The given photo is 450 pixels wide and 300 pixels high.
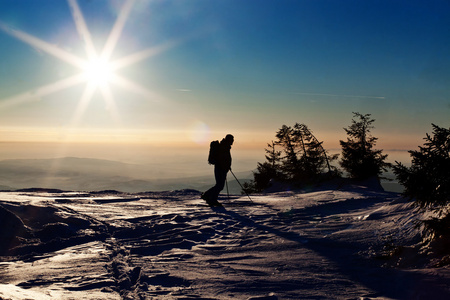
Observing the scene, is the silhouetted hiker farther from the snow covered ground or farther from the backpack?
the snow covered ground

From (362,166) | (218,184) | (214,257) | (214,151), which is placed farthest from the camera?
(362,166)

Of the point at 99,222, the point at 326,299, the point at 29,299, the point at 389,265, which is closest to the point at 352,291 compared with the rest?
the point at 326,299

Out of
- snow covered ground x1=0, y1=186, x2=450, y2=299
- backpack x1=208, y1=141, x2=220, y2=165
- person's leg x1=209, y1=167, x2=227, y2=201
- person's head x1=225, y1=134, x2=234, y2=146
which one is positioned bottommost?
snow covered ground x1=0, y1=186, x2=450, y2=299

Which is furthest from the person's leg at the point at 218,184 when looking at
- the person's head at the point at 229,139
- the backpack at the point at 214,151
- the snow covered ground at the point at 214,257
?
→ the snow covered ground at the point at 214,257

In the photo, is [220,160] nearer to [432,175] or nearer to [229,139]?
[229,139]

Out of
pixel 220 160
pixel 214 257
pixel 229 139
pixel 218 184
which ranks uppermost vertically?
pixel 229 139

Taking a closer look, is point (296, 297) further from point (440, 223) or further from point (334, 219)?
point (334, 219)

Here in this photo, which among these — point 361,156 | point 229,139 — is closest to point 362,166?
point 361,156

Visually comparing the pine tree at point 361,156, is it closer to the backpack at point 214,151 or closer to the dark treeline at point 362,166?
the dark treeline at point 362,166

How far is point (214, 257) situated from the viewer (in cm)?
507

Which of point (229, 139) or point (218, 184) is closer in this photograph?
point (218, 184)

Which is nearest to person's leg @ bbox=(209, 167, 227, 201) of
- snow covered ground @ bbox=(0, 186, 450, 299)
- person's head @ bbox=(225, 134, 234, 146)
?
person's head @ bbox=(225, 134, 234, 146)

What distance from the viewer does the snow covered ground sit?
138 inches

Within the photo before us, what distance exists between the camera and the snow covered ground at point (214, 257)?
11.5 ft
